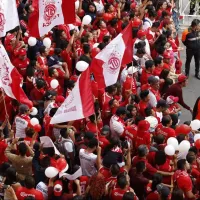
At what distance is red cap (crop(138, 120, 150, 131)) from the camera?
28.3 ft

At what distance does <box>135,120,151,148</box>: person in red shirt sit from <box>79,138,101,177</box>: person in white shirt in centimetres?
88

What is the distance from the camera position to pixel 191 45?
1359 cm

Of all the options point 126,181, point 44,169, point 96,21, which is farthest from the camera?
point 96,21

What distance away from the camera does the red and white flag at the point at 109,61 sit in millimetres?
9023

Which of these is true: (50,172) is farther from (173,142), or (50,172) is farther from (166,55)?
(166,55)

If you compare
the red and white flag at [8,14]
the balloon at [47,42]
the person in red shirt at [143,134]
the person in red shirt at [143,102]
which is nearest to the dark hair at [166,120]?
the person in red shirt at [143,134]

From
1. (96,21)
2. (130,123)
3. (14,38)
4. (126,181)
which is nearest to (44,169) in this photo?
(126,181)

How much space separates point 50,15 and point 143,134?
9.23ft

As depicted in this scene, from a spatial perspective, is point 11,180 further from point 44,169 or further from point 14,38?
point 14,38

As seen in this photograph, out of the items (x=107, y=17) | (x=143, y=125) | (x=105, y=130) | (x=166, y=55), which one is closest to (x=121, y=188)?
(x=143, y=125)

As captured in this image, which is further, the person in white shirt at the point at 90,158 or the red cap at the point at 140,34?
the red cap at the point at 140,34

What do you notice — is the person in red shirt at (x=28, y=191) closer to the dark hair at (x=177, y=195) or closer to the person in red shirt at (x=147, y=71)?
the dark hair at (x=177, y=195)

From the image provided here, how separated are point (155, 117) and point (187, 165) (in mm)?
1637

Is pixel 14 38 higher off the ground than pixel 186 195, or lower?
higher
